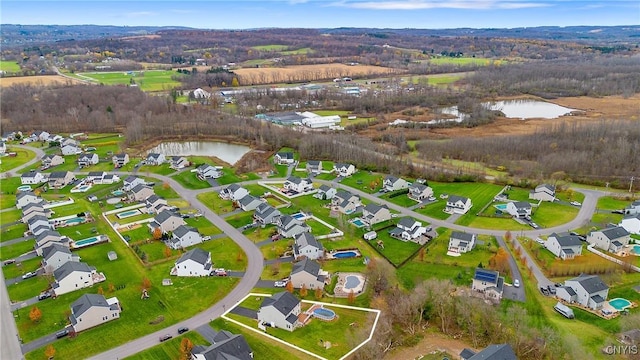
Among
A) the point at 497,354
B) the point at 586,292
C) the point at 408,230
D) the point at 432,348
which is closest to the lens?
the point at 497,354

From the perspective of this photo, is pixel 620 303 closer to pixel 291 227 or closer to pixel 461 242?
pixel 461 242

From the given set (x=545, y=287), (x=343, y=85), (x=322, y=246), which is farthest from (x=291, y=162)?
(x=343, y=85)

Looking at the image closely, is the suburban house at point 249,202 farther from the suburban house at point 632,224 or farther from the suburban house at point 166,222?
the suburban house at point 632,224

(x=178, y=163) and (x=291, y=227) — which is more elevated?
(x=291, y=227)

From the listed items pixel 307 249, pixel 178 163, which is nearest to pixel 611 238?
pixel 307 249

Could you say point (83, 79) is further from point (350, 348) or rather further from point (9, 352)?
point (350, 348)

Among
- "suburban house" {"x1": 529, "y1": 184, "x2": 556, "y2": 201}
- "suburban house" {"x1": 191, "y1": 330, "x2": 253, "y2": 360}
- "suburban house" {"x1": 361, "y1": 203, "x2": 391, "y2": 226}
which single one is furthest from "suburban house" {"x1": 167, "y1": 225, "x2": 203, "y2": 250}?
"suburban house" {"x1": 529, "y1": 184, "x2": 556, "y2": 201}

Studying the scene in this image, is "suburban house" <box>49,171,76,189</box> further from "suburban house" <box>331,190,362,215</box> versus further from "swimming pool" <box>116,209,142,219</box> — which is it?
"suburban house" <box>331,190,362,215</box>
